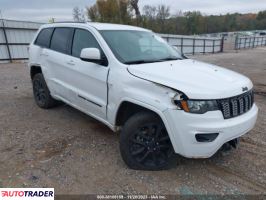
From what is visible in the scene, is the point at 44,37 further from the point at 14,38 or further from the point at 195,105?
the point at 14,38

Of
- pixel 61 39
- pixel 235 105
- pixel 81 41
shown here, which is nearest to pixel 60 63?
pixel 61 39

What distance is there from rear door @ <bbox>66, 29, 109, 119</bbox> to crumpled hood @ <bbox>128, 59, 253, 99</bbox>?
58 cm

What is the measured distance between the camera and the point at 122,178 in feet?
9.90

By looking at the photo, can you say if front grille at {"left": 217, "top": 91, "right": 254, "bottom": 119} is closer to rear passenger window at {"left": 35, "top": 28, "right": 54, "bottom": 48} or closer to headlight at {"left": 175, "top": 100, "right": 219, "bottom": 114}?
headlight at {"left": 175, "top": 100, "right": 219, "bottom": 114}

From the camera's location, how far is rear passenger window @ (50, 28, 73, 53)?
4.32 m

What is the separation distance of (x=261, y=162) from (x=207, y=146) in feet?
4.14

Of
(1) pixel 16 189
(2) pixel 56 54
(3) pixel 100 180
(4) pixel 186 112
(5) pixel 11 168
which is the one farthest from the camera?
(2) pixel 56 54

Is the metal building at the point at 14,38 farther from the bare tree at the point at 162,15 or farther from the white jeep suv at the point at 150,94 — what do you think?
the bare tree at the point at 162,15

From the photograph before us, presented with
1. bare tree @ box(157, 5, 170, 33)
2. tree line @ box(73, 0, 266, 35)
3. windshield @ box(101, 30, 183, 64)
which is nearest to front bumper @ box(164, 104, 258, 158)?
windshield @ box(101, 30, 183, 64)

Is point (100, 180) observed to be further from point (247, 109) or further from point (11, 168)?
point (247, 109)

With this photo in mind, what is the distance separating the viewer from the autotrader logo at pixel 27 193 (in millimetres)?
2729

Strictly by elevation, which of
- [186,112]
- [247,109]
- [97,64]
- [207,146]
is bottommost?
[207,146]

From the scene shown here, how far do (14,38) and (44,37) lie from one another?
11.9 metres

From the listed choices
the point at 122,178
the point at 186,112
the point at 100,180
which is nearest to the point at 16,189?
the point at 100,180
